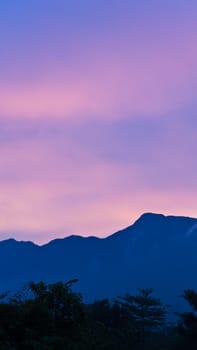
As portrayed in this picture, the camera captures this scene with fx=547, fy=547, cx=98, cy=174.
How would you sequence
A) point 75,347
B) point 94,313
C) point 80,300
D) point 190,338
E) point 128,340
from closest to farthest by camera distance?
point 75,347 → point 80,300 → point 190,338 → point 128,340 → point 94,313

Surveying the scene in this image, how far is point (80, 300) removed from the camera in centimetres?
2231

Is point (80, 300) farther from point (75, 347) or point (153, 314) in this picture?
point (153, 314)

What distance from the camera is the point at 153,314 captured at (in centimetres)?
5931

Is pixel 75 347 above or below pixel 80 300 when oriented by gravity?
below

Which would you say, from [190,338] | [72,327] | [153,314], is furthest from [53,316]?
[153,314]

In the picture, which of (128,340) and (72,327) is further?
(128,340)

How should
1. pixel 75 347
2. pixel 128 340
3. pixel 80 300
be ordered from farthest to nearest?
1. pixel 128 340
2. pixel 80 300
3. pixel 75 347

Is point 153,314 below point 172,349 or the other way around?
the other way around

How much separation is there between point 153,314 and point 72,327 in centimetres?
3843

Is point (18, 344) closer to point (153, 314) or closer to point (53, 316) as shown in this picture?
point (53, 316)

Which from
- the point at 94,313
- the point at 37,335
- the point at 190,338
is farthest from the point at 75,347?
the point at 94,313

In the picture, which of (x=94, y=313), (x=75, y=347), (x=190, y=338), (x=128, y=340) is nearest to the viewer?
(x=75, y=347)

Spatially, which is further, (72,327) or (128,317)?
(128,317)

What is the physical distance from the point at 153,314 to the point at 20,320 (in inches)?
1559
